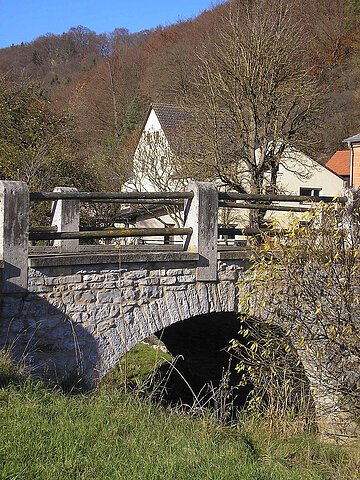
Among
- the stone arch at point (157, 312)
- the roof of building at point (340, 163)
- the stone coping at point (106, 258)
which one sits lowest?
the stone arch at point (157, 312)

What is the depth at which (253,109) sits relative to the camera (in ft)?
59.0

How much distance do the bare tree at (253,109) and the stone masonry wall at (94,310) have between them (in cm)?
966

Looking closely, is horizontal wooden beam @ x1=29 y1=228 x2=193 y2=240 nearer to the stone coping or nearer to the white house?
the stone coping

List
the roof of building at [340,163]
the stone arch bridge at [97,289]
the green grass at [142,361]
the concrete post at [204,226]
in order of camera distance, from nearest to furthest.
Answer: the stone arch bridge at [97,289] < the concrete post at [204,226] < the green grass at [142,361] < the roof of building at [340,163]

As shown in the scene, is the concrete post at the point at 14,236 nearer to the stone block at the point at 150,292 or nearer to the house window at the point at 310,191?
the stone block at the point at 150,292

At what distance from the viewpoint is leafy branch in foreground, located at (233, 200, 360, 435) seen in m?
6.84

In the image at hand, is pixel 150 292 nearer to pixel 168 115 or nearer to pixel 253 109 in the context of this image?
pixel 253 109

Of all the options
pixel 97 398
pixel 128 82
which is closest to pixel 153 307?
pixel 97 398

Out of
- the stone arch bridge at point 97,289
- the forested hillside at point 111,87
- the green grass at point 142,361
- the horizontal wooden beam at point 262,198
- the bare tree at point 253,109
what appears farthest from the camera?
the forested hillside at point 111,87

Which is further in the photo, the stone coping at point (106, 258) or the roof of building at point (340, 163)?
the roof of building at point (340, 163)

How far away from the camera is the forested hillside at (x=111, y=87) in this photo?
18328 mm

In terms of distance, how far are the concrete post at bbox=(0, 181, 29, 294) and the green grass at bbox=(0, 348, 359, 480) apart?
1.22 metres

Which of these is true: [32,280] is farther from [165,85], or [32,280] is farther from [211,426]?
[165,85]

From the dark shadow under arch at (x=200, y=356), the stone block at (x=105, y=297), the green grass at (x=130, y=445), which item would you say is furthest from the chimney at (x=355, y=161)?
the green grass at (x=130, y=445)
